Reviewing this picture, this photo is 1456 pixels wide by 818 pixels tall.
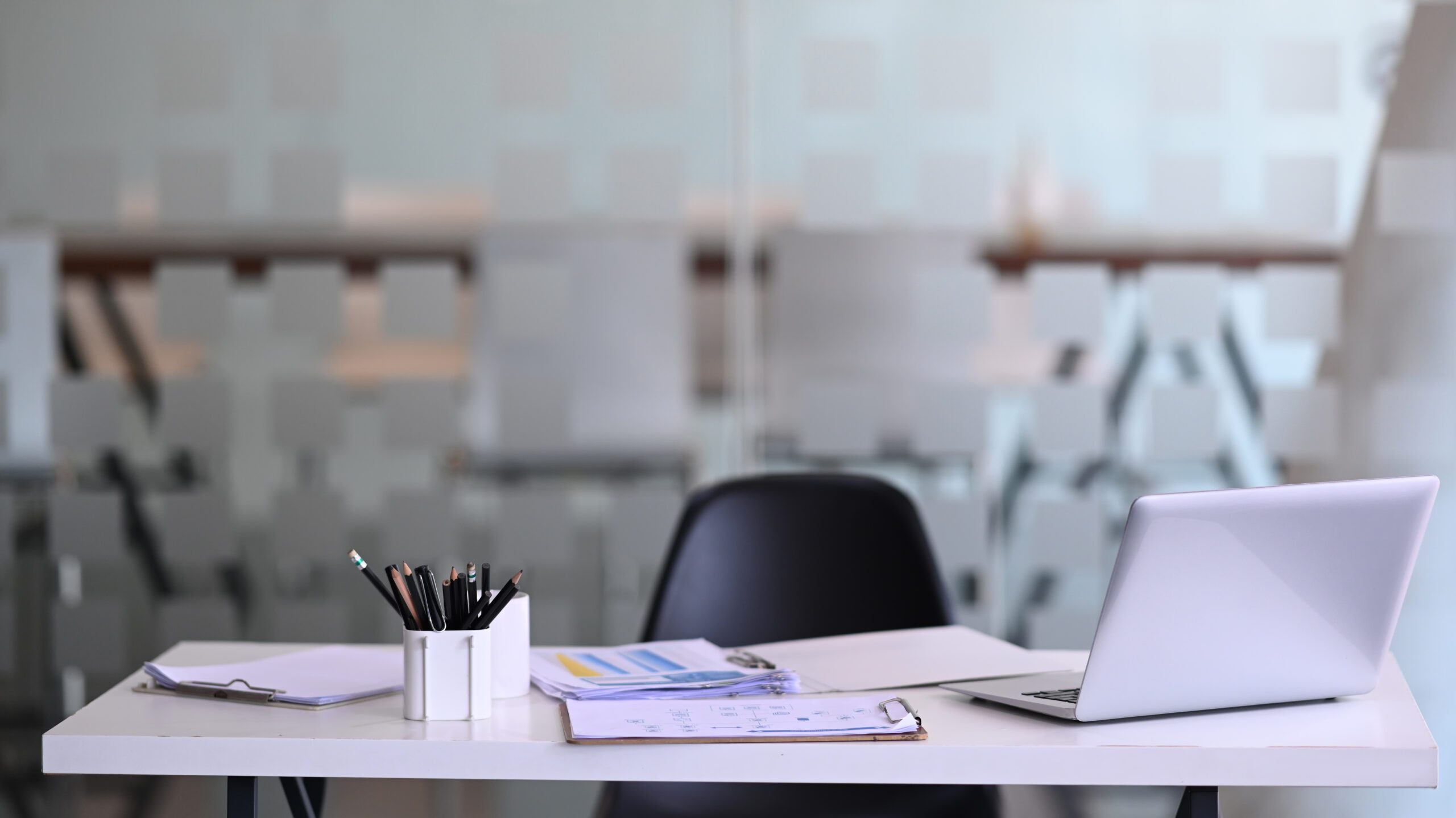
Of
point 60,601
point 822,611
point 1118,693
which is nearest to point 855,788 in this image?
point 822,611

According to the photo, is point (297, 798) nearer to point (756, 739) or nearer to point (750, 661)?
point (750, 661)

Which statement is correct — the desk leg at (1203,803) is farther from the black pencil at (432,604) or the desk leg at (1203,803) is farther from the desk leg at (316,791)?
the desk leg at (316,791)

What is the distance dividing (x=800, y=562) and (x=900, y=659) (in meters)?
0.56

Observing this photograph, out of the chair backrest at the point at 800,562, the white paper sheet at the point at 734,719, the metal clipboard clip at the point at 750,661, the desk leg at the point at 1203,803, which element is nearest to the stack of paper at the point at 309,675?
the white paper sheet at the point at 734,719

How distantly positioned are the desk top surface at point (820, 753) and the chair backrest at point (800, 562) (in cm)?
77

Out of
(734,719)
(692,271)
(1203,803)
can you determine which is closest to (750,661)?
(734,719)

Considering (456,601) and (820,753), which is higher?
(456,601)

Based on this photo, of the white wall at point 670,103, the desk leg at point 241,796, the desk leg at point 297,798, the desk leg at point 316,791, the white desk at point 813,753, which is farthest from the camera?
the white wall at point 670,103

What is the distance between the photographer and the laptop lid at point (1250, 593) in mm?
1083

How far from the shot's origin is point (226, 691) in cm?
125

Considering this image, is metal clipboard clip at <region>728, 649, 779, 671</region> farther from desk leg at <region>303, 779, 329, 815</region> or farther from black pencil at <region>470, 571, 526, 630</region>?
desk leg at <region>303, 779, 329, 815</region>

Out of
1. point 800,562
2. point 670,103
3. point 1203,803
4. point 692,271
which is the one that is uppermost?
point 670,103

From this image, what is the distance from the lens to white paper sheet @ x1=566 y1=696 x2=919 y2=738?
1088 millimetres

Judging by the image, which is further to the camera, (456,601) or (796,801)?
(796,801)
